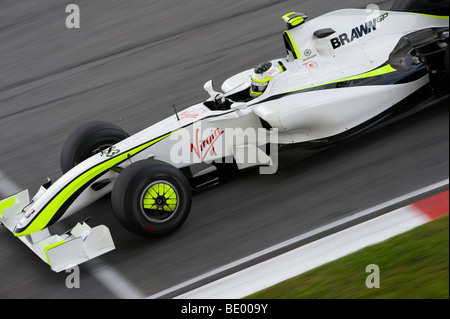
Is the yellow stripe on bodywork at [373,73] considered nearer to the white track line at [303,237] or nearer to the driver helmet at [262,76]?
the driver helmet at [262,76]

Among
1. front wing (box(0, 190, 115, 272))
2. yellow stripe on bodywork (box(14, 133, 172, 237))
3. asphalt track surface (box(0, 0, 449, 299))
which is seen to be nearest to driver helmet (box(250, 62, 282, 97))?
asphalt track surface (box(0, 0, 449, 299))

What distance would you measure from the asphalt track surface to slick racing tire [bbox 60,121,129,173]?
1.64ft

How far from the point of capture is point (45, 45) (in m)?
10.8

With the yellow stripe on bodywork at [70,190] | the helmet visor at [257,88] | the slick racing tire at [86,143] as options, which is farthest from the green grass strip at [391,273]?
the slick racing tire at [86,143]

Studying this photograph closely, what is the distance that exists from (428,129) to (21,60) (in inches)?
254

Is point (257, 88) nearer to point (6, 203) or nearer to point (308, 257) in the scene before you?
point (308, 257)

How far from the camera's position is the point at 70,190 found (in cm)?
611

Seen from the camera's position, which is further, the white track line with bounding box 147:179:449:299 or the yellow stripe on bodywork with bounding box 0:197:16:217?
the yellow stripe on bodywork with bounding box 0:197:16:217

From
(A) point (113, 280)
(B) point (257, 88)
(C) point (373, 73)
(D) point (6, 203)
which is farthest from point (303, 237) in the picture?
(D) point (6, 203)

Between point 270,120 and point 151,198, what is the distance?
1.27 m

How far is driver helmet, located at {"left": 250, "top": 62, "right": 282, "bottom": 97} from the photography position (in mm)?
6594

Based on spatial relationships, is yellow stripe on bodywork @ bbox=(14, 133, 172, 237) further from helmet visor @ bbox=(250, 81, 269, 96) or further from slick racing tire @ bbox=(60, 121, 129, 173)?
helmet visor @ bbox=(250, 81, 269, 96)

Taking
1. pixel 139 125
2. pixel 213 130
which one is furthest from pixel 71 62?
pixel 213 130
